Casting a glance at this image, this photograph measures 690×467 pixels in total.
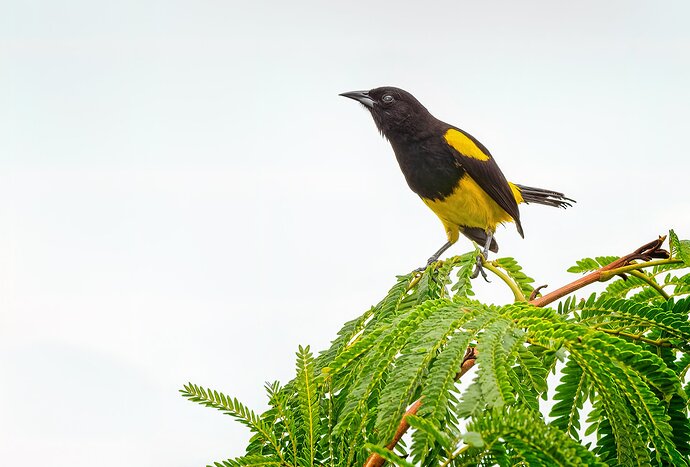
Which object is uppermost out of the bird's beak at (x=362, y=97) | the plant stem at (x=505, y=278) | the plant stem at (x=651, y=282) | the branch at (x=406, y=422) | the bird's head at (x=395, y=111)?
the bird's beak at (x=362, y=97)

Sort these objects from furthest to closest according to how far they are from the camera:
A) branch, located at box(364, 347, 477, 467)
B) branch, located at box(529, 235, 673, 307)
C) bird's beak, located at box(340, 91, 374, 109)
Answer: bird's beak, located at box(340, 91, 374, 109)
branch, located at box(529, 235, 673, 307)
branch, located at box(364, 347, 477, 467)

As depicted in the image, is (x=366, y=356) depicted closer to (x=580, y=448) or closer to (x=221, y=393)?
(x=221, y=393)

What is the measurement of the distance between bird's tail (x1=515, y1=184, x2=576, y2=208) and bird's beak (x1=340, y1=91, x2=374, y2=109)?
172 centimetres

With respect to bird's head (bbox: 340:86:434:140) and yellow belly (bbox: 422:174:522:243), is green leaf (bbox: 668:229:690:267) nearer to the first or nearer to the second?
yellow belly (bbox: 422:174:522:243)

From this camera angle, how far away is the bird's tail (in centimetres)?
669

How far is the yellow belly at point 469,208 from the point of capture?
17.4ft

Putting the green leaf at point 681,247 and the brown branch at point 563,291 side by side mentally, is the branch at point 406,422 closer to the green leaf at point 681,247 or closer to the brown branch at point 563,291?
the brown branch at point 563,291

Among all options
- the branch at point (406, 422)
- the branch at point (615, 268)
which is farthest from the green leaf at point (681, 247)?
the branch at point (406, 422)

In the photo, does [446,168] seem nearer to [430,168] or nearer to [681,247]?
[430,168]

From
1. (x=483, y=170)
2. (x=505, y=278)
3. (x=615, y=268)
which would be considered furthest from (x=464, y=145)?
(x=615, y=268)

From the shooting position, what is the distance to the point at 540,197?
6.72m

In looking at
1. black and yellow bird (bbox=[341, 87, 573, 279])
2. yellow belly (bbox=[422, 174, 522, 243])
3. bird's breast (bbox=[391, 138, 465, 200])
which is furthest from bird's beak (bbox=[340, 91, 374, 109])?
yellow belly (bbox=[422, 174, 522, 243])

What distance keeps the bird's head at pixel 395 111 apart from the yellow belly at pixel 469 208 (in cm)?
51

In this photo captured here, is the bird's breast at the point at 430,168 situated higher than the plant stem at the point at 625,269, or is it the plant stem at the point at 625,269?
the bird's breast at the point at 430,168
